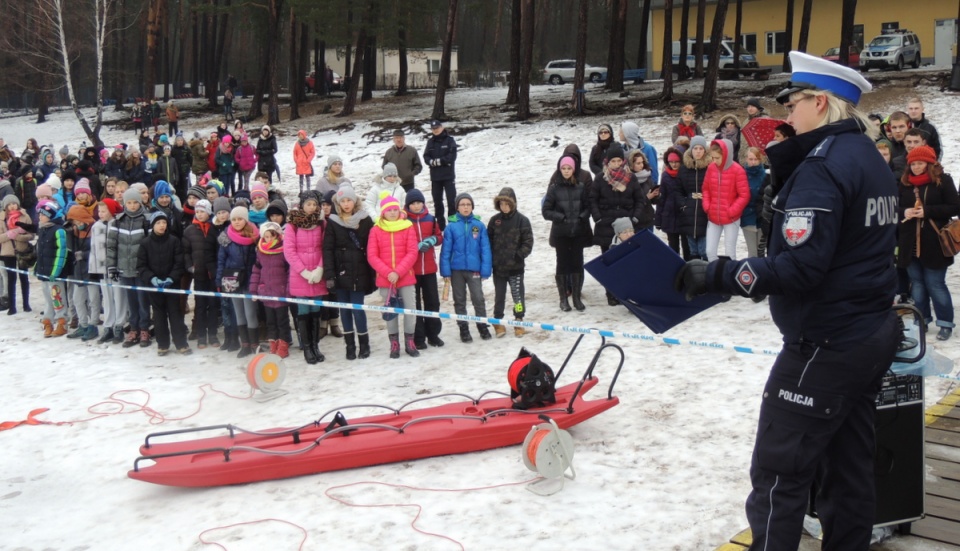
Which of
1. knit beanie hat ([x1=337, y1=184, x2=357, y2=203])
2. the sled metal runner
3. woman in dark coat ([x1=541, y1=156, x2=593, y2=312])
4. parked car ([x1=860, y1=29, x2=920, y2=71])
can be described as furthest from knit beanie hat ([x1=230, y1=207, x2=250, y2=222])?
parked car ([x1=860, y1=29, x2=920, y2=71])

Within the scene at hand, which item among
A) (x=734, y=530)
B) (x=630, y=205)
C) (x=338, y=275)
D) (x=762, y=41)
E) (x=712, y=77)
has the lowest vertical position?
(x=734, y=530)

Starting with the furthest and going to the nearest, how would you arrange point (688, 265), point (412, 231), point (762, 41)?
point (762, 41)
point (412, 231)
point (688, 265)

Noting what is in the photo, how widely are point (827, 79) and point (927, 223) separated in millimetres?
5523

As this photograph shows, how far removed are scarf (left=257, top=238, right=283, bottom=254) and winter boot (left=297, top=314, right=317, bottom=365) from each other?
2.68 feet

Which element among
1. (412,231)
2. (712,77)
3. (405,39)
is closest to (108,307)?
(412,231)

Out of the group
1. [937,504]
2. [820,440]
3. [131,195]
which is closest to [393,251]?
[131,195]

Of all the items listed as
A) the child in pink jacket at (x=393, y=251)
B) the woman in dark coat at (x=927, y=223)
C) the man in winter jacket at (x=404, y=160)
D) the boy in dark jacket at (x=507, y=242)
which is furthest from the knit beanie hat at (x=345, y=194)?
the woman in dark coat at (x=927, y=223)

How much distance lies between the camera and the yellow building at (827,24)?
127ft

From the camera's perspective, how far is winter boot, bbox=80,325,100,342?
11.6 meters

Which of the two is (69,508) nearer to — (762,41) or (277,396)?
(277,396)

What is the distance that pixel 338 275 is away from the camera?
9.76 meters

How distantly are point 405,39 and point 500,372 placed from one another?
102 feet

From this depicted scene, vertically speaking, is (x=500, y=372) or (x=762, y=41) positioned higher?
(x=762, y=41)

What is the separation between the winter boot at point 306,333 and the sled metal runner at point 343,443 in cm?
289
